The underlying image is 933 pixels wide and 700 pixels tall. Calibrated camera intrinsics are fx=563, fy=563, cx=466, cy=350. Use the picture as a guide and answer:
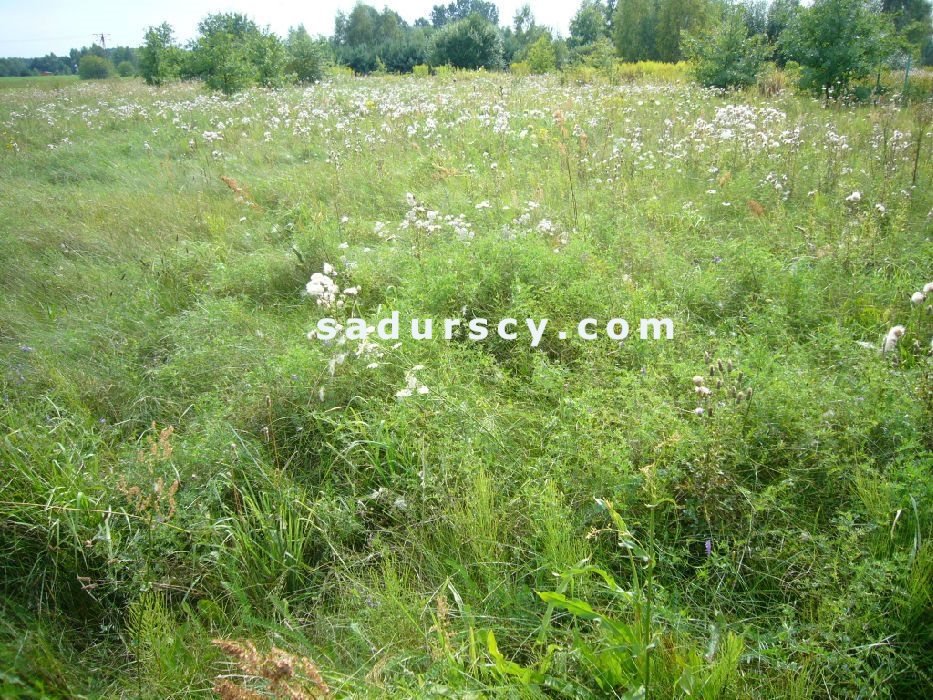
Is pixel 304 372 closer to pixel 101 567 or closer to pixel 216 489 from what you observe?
pixel 216 489

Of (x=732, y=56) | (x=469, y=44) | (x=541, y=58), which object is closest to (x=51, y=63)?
(x=469, y=44)

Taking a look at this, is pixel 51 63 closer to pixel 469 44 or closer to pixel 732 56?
pixel 469 44

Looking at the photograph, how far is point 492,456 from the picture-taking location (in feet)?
8.00

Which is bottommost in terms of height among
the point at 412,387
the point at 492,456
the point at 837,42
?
the point at 492,456

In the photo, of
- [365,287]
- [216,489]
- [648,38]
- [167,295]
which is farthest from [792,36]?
[648,38]

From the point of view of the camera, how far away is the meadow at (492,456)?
1.66 metres

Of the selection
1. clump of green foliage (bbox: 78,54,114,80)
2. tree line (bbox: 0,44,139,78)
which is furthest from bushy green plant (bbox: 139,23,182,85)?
tree line (bbox: 0,44,139,78)

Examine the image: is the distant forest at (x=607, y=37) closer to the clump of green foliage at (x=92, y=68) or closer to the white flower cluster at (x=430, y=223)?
the clump of green foliage at (x=92, y=68)

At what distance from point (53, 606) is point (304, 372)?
4.59ft

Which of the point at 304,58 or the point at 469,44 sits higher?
the point at 469,44

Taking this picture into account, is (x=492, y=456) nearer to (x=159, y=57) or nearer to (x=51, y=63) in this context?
(x=159, y=57)

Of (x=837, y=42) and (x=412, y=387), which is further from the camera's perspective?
(x=837, y=42)

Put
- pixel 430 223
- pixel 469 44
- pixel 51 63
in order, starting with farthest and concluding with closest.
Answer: pixel 51 63
pixel 469 44
pixel 430 223

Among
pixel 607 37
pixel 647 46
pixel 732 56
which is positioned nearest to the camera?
pixel 732 56
